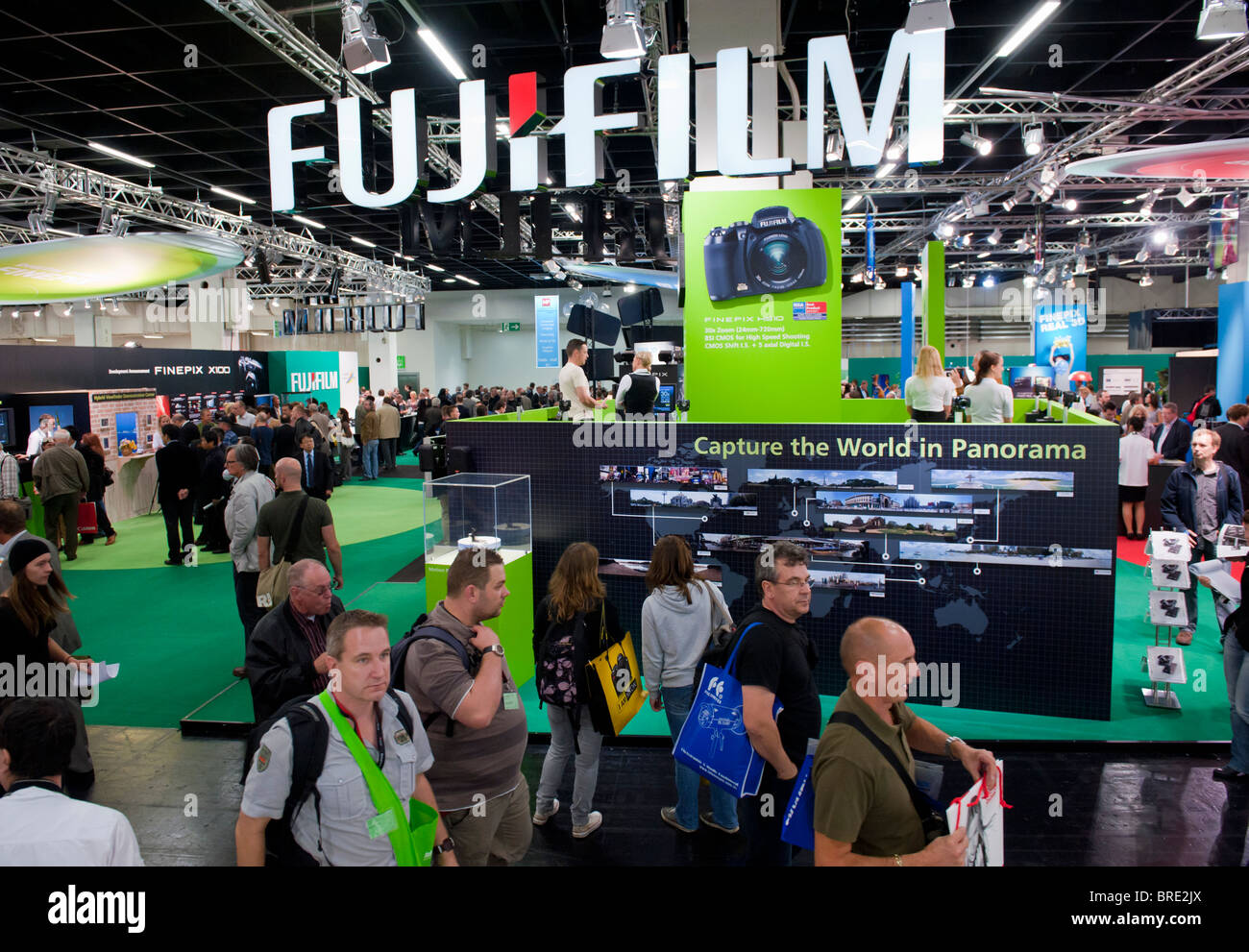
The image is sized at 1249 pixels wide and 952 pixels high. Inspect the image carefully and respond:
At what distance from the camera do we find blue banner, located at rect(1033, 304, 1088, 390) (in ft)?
53.2

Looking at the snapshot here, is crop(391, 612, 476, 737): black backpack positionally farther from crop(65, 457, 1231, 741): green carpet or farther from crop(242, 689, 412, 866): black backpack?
crop(65, 457, 1231, 741): green carpet

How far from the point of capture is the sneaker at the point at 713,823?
11.1 ft

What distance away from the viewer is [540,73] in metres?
8.47

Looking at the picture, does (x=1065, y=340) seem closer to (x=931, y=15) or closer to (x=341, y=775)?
(x=931, y=15)

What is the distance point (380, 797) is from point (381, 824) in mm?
60

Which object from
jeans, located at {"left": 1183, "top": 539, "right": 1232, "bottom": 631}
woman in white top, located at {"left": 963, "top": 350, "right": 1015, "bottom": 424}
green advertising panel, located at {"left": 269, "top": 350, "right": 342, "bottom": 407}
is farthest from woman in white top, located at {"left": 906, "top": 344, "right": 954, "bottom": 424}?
green advertising panel, located at {"left": 269, "top": 350, "right": 342, "bottom": 407}

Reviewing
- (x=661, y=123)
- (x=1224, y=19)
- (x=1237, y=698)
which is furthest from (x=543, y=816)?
(x=1224, y=19)

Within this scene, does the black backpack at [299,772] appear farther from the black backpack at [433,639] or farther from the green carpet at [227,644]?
the green carpet at [227,644]

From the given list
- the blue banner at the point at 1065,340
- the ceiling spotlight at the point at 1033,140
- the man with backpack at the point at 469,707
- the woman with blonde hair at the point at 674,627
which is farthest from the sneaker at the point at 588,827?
the blue banner at the point at 1065,340

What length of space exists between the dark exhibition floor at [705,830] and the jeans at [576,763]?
0.13m

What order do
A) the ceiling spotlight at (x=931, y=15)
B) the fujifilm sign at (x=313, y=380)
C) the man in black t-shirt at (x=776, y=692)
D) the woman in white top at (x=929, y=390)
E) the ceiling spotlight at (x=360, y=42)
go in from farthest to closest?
the fujifilm sign at (x=313, y=380) < the woman in white top at (x=929, y=390) < the ceiling spotlight at (x=360, y=42) < the ceiling spotlight at (x=931, y=15) < the man in black t-shirt at (x=776, y=692)

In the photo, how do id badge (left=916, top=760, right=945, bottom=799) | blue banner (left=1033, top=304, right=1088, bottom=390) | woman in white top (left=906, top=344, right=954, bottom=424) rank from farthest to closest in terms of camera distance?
blue banner (left=1033, top=304, right=1088, bottom=390) → woman in white top (left=906, top=344, right=954, bottom=424) → id badge (left=916, top=760, right=945, bottom=799)

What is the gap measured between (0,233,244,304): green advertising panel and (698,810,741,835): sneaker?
780 cm

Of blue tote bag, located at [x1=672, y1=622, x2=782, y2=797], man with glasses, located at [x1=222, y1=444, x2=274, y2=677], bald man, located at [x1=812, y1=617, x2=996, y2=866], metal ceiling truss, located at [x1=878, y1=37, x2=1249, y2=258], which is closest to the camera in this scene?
bald man, located at [x1=812, y1=617, x2=996, y2=866]
